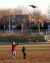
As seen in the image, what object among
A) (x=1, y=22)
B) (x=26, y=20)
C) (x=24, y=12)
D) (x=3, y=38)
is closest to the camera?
(x=3, y=38)

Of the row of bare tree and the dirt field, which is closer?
the dirt field

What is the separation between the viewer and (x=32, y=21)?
106938mm

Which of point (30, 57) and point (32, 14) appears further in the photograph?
point (32, 14)

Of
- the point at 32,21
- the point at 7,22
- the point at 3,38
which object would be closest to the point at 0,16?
the point at 7,22

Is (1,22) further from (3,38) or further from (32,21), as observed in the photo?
(3,38)

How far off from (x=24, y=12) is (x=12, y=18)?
8.43 m

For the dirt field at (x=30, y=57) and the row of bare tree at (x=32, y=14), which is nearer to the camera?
the dirt field at (x=30, y=57)

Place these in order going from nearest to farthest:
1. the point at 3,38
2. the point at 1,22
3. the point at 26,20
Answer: the point at 3,38 < the point at 1,22 < the point at 26,20

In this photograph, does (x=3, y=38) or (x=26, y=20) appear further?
(x=26, y=20)

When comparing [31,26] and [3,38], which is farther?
[31,26]

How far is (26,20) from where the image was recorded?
10925cm

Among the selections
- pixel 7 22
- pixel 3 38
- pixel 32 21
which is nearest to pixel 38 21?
pixel 32 21

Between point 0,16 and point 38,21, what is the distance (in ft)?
42.2

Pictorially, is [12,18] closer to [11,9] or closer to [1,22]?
[11,9]
